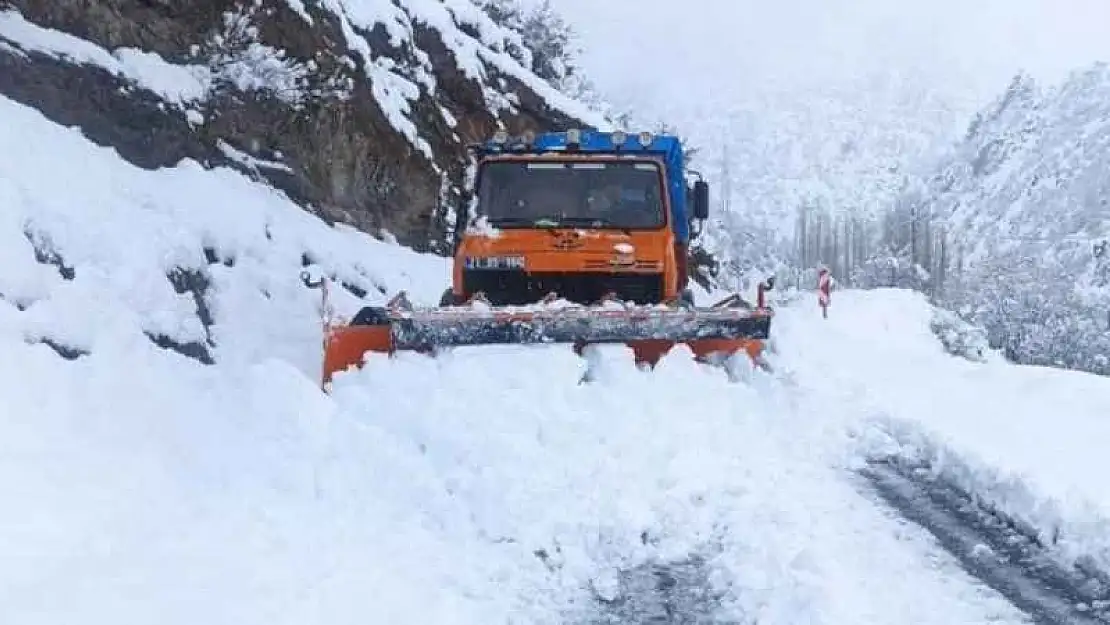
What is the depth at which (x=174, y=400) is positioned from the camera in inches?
253

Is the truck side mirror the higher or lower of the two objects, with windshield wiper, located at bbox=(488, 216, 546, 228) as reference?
higher

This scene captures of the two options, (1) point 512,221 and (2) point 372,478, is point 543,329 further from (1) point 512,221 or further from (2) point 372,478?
(2) point 372,478

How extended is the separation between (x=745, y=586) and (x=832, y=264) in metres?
127

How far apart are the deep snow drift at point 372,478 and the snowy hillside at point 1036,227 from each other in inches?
1108

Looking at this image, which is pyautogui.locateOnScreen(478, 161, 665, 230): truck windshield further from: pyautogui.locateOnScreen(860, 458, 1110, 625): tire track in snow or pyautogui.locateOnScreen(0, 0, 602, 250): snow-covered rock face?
pyautogui.locateOnScreen(0, 0, 602, 250): snow-covered rock face

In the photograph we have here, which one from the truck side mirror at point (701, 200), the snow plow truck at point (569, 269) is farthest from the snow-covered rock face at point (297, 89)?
the truck side mirror at point (701, 200)

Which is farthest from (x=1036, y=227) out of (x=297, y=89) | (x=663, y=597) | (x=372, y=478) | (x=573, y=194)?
(x=663, y=597)

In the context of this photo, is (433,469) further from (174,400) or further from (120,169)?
(120,169)

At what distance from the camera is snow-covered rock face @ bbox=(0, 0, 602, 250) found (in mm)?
10586

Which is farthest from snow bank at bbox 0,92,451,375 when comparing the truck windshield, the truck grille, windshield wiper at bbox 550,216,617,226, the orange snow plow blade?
windshield wiper at bbox 550,216,617,226

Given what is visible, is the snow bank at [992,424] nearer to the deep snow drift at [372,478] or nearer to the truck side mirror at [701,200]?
the deep snow drift at [372,478]

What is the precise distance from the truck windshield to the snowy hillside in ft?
84.2

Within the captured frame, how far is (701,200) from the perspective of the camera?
9805 millimetres

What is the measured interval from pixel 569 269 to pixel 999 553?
4.60 meters
